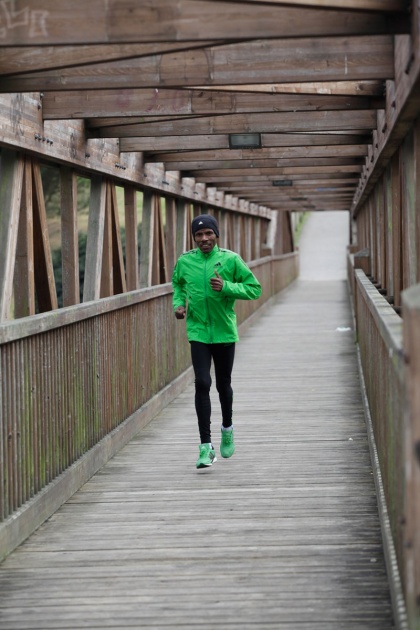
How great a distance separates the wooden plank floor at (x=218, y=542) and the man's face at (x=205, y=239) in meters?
1.44

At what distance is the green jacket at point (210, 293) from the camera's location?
24.7 feet

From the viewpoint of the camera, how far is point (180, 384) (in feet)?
39.1

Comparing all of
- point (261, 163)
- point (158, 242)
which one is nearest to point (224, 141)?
point (261, 163)

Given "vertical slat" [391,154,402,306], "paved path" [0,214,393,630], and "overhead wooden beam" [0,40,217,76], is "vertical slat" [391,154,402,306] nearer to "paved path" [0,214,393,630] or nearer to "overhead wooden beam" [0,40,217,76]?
"paved path" [0,214,393,630]

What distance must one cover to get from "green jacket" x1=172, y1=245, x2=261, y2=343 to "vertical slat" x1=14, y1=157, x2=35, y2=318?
7.38ft

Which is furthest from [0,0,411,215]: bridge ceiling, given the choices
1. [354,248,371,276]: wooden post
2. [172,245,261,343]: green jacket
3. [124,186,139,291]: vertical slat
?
[354,248,371,276]: wooden post

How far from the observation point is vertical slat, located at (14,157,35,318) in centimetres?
946

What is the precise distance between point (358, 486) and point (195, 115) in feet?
13.5

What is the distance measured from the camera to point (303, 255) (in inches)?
2442

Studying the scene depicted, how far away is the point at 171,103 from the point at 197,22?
3.91 m

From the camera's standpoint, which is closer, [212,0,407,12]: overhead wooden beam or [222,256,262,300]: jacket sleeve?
[212,0,407,12]: overhead wooden beam

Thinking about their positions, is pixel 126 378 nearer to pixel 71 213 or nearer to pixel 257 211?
pixel 71 213

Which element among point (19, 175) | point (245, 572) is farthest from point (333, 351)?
point (245, 572)

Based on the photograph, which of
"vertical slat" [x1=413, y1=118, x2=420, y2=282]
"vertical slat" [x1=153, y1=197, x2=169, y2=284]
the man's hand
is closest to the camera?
the man's hand
